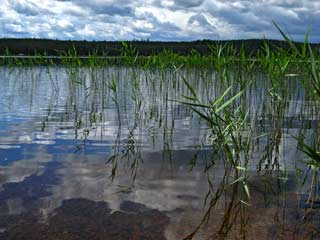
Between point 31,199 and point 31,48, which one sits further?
point 31,48

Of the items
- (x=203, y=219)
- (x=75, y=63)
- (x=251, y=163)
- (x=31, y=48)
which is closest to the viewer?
(x=203, y=219)

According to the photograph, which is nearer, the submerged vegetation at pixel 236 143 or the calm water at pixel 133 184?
the calm water at pixel 133 184

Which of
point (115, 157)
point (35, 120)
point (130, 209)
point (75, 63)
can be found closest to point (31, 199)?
point (130, 209)

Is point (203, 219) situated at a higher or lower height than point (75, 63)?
lower

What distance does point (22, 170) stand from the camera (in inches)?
171

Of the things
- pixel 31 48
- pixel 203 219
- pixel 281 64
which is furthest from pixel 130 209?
pixel 31 48

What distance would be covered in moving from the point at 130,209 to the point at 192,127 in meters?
3.76

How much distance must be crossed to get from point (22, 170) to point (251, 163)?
7.81 ft

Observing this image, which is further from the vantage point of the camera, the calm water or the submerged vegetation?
the submerged vegetation

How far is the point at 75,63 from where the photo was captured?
9797 mm

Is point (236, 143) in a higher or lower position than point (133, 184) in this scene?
higher

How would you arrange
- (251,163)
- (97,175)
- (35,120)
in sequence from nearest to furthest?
(97,175), (251,163), (35,120)

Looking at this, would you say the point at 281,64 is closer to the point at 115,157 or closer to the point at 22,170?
the point at 115,157

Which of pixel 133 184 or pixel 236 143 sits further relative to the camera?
pixel 133 184
